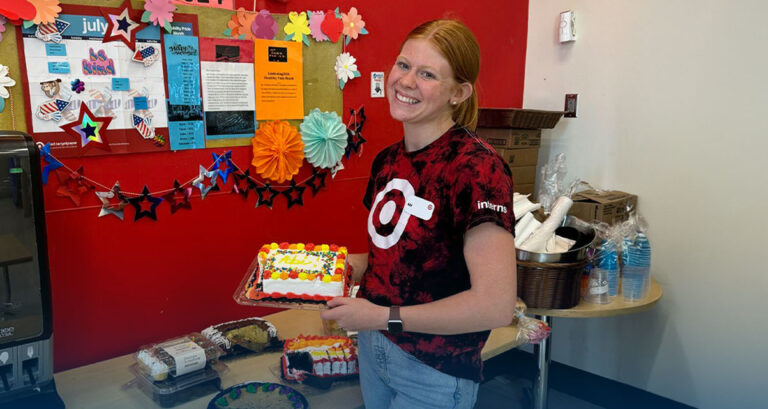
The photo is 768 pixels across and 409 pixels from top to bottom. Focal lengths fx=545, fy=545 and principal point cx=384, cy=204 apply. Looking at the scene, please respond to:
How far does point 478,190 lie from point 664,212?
6.34ft

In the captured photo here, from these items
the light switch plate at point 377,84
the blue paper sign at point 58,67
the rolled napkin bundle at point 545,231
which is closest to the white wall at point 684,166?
the rolled napkin bundle at point 545,231

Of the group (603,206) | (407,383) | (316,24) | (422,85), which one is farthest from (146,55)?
(603,206)

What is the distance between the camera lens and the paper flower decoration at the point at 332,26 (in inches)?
90.7

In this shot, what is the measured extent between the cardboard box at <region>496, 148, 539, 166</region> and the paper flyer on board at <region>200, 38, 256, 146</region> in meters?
1.32

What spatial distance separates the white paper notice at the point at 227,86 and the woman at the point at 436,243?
97cm

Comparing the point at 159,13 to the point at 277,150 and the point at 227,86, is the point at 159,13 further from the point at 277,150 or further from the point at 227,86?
the point at 277,150

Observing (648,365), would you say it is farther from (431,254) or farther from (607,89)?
(431,254)

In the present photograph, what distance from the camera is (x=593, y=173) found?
296 centimetres

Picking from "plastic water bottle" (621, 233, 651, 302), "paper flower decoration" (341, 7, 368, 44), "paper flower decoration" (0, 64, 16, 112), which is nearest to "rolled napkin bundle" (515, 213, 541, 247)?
"plastic water bottle" (621, 233, 651, 302)

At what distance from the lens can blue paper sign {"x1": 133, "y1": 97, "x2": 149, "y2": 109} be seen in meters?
1.86

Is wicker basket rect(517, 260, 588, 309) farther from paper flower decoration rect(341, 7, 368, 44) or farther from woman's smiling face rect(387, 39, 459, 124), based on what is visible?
paper flower decoration rect(341, 7, 368, 44)

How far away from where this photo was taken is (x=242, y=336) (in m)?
1.98

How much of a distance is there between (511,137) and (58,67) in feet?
6.58

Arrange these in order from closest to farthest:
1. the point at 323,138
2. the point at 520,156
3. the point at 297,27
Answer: the point at 297,27, the point at 323,138, the point at 520,156
